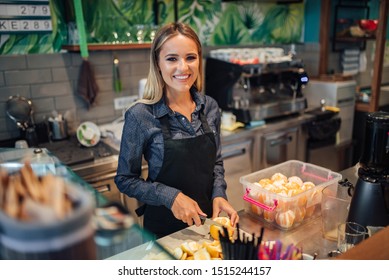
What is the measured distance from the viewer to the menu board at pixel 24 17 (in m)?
2.58

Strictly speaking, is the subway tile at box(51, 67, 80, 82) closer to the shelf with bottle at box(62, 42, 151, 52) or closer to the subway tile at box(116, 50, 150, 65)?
the shelf with bottle at box(62, 42, 151, 52)

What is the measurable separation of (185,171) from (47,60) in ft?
5.46

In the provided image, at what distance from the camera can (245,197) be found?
4.93 feet

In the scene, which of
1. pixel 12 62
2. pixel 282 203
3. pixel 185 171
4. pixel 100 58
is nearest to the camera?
pixel 282 203

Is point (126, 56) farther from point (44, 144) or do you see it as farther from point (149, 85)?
point (149, 85)

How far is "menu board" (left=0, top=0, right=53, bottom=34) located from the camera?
258cm

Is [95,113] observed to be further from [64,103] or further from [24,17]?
[24,17]

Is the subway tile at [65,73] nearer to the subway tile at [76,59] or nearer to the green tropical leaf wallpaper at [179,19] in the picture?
the subway tile at [76,59]

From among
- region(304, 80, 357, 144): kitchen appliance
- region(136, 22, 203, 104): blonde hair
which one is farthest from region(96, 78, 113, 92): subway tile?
region(304, 80, 357, 144): kitchen appliance

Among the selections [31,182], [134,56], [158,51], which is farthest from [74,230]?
[134,56]

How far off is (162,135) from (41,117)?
Result: 1558 millimetres

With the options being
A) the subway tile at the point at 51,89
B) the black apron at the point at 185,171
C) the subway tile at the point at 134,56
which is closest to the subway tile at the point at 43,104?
the subway tile at the point at 51,89

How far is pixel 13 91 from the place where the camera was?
2.68 meters

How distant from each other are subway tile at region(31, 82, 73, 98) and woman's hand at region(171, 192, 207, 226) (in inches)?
68.8
